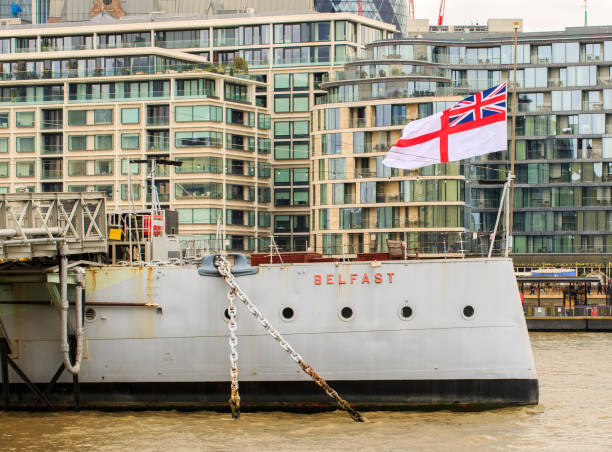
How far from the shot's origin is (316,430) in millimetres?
30109

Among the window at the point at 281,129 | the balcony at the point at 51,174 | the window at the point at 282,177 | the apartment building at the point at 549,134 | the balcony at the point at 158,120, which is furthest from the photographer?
the apartment building at the point at 549,134

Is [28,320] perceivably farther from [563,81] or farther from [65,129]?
[563,81]

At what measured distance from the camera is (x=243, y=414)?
3244cm

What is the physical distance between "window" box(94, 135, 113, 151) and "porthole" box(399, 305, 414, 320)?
73.1 metres

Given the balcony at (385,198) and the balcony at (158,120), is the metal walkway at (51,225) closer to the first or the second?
the balcony at (385,198)

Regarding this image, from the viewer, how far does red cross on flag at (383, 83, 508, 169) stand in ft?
110

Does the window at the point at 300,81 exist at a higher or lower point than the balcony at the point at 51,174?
higher

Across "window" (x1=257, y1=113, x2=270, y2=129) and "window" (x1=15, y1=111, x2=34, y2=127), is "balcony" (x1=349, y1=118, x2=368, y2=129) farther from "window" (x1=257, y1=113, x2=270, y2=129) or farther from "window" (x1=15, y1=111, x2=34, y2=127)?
"window" (x1=15, y1=111, x2=34, y2=127)

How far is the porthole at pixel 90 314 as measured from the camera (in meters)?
33.6

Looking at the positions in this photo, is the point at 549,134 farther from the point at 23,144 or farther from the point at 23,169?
the point at 23,169

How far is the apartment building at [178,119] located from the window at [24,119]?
99mm

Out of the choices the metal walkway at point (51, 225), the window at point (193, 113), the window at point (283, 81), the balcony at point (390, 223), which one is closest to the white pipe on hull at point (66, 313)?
the metal walkway at point (51, 225)

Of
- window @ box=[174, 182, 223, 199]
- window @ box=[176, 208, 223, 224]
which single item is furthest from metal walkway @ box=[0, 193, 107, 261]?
window @ box=[174, 182, 223, 199]

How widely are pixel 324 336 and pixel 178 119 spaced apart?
69993 millimetres
